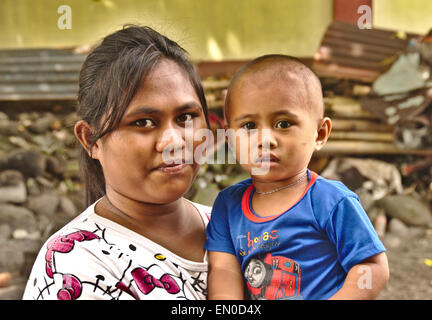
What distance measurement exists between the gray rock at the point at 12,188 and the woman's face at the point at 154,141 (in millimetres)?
3676

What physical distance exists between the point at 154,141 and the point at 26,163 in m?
3.91

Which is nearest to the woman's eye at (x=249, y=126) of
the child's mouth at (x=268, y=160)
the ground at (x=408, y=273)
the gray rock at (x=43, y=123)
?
the child's mouth at (x=268, y=160)

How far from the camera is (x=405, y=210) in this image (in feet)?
15.5

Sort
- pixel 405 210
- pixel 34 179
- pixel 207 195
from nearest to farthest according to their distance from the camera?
1. pixel 207 195
2. pixel 34 179
3. pixel 405 210

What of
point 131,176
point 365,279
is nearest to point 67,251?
point 131,176

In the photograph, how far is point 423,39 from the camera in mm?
4672

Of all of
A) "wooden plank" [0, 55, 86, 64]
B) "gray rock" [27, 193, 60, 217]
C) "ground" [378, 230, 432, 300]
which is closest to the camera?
"ground" [378, 230, 432, 300]

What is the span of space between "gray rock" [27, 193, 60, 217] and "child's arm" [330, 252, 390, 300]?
379 cm

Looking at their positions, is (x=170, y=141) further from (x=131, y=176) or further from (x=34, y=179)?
(x=34, y=179)

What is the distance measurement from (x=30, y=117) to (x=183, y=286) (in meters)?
4.27

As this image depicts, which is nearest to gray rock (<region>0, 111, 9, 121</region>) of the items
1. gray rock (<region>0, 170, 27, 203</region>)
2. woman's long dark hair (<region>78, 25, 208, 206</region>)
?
gray rock (<region>0, 170, 27, 203</region>)

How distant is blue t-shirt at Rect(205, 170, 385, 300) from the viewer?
46.6 inches

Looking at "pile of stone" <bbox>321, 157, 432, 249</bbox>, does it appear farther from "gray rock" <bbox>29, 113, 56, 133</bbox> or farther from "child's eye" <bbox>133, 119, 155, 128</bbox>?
"child's eye" <bbox>133, 119, 155, 128</bbox>
